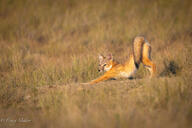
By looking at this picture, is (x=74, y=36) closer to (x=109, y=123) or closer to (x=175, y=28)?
(x=175, y=28)

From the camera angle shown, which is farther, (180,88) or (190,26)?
(190,26)

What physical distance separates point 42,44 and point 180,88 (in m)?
9.39

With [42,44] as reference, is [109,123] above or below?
below

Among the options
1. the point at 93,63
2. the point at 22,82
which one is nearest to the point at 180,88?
the point at 93,63


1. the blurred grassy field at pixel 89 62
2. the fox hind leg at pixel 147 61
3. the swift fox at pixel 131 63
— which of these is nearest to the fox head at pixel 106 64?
the swift fox at pixel 131 63

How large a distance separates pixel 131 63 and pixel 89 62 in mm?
1978

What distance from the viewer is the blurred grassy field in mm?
4441

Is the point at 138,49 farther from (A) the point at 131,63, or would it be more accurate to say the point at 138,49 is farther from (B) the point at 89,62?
(B) the point at 89,62

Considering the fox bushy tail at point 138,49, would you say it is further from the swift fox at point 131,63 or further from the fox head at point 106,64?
the fox head at point 106,64

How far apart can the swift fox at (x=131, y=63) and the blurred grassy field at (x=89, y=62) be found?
41 centimetres

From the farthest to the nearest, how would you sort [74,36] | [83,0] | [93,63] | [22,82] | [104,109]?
[83,0]
[74,36]
[93,63]
[22,82]
[104,109]

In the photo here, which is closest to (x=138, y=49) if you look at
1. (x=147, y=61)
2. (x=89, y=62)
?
(x=147, y=61)

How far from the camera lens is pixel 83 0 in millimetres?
17891

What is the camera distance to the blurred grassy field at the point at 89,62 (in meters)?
4.44
